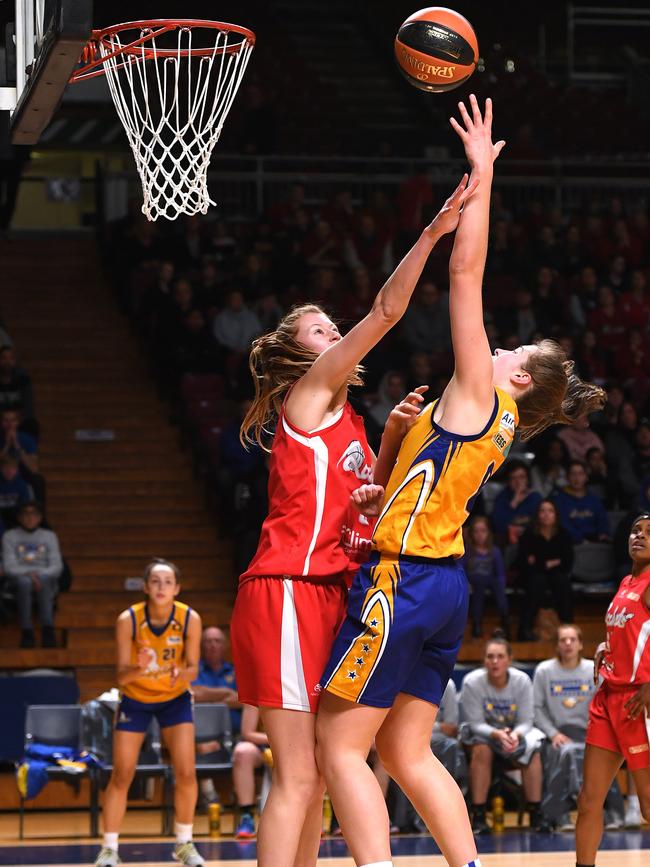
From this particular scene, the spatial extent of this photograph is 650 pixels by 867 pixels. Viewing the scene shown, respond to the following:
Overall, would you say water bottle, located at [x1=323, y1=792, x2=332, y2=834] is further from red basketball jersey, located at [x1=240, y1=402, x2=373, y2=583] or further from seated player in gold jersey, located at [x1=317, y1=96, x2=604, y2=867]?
red basketball jersey, located at [x1=240, y1=402, x2=373, y2=583]

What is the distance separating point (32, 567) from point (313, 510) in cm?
786

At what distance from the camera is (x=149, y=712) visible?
8.80 m

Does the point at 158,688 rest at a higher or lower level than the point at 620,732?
lower

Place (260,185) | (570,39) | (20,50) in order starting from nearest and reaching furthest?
1. (20,50)
2. (260,185)
3. (570,39)

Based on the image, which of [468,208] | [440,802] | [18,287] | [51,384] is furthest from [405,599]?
[18,287]

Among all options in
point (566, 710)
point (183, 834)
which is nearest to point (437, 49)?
point (183, 834)

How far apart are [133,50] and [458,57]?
5.11 feet

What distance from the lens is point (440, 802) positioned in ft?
14.9

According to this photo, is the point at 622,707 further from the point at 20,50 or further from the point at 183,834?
the point at 20,50

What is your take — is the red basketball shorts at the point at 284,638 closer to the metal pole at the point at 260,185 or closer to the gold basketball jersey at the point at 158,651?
the gold basketball jersey at the point at 158,651

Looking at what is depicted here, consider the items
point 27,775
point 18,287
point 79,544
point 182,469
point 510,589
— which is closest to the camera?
point 27,775

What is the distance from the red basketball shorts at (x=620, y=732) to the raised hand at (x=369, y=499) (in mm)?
2823

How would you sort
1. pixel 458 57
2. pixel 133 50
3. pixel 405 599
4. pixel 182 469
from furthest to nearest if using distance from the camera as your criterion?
1. pixel 182 469
2. pixel 133 50
3. pixel 458 57
4. pixel 405 599

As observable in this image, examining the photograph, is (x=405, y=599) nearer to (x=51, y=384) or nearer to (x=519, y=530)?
(x=519, y=530)
